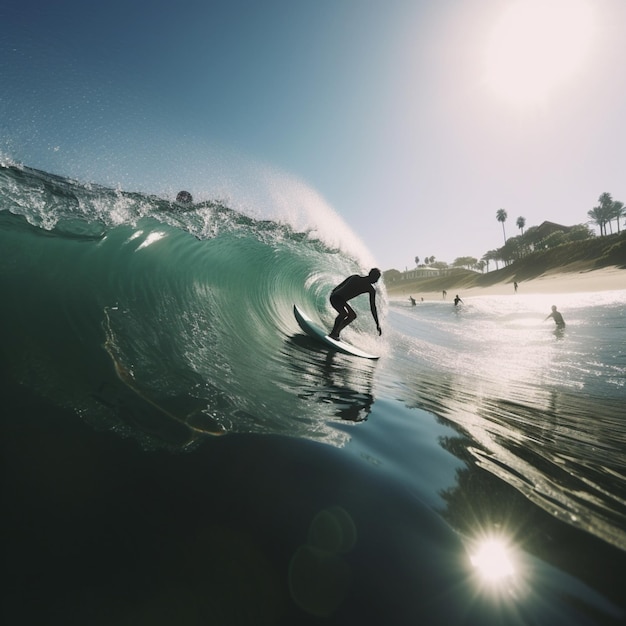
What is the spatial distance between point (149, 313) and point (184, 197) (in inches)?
227

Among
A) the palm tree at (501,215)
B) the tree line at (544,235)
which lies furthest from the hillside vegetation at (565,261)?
the palm tree at (501,215)

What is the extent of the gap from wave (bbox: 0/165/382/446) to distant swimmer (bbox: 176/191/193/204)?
32 cm

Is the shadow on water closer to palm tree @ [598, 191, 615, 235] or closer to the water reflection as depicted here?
the water reflection

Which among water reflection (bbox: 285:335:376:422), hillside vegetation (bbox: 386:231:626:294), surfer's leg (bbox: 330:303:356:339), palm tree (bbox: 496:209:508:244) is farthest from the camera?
palm tree (bbox: 496:209:508:244)

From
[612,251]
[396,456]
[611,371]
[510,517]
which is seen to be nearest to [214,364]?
[396,456]

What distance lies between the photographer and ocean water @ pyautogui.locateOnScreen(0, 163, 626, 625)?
1.09 metres

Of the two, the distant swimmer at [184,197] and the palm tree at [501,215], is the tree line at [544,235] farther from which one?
the distant swimmer at [184,197]

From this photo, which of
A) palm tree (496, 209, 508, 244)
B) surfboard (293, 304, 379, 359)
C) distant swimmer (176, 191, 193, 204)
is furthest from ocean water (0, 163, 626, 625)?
palm tree (496, 209, 508, 244)

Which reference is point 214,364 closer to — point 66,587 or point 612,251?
point 66,587

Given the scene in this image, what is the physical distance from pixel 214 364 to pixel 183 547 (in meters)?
2.72

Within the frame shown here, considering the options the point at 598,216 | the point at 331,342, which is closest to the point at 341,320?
the point at 331,342

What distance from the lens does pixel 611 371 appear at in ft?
20.2

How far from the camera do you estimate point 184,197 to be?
30.8 ft

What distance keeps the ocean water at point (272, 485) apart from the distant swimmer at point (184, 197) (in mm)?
5088
